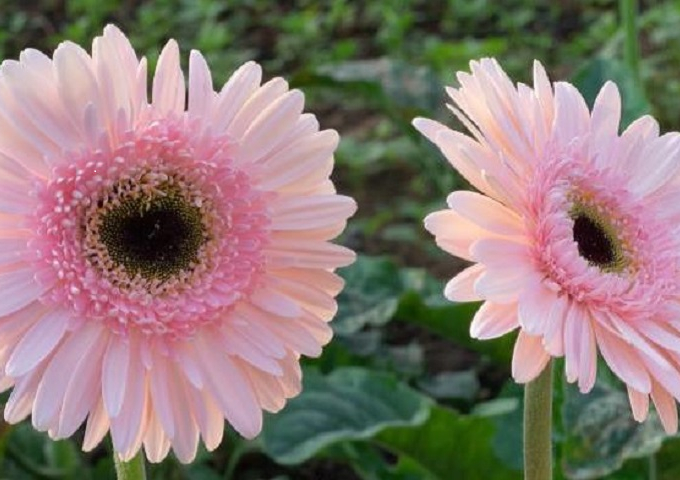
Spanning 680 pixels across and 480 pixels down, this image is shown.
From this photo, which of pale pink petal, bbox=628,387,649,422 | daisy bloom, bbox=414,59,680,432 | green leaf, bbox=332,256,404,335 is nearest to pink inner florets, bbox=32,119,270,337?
daisy bloom, bbox=414,59,680,432

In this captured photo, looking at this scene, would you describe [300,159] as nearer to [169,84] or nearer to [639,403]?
[169,84]

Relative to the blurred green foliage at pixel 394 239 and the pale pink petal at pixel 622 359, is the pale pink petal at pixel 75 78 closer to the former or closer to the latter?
the pale pink petal at pixel 622 359

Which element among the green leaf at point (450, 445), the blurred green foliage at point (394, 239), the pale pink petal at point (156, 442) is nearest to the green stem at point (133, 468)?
the pale pink petal at point (156, 442)

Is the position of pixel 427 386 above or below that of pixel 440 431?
below

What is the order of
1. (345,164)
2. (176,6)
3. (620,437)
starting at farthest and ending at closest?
(176,6) < (345,164) < (620,437)

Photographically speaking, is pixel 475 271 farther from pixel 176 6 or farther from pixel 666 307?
pixel 176 6

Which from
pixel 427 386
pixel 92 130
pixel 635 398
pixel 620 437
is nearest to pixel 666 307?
pixel 635 398
